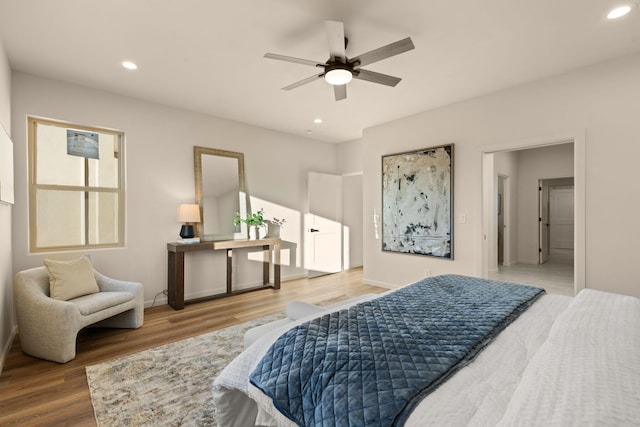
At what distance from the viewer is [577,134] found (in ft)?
10.1

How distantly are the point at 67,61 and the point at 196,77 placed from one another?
3.75 ft

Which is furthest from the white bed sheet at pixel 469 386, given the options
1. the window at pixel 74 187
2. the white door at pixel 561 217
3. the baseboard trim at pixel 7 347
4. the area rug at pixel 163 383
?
the white door at pixel 561 217

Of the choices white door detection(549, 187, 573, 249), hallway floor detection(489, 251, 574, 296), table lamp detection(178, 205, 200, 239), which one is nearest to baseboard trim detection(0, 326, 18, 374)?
table lamp detection(178, 205, 200, 239)

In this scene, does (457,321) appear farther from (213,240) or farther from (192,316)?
(213,240)

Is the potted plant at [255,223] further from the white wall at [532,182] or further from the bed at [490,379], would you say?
the white wall at [532,182]

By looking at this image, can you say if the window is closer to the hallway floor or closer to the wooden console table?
the wooden console table

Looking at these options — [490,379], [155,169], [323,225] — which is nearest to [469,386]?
[490,379]

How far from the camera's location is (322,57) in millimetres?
2830

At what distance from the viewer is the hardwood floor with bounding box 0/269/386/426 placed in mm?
1879

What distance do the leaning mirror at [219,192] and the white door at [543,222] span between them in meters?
6.34

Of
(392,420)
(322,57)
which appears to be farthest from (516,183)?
(392,420)

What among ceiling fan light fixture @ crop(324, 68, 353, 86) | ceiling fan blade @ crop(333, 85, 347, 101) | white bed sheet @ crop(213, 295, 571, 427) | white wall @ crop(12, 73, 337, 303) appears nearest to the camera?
white bed sheet @ crop(213, 295, 571, 427)

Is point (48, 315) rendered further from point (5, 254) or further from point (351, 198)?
point (351, 198)

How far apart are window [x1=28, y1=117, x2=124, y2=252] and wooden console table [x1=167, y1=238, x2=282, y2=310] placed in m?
0.70
